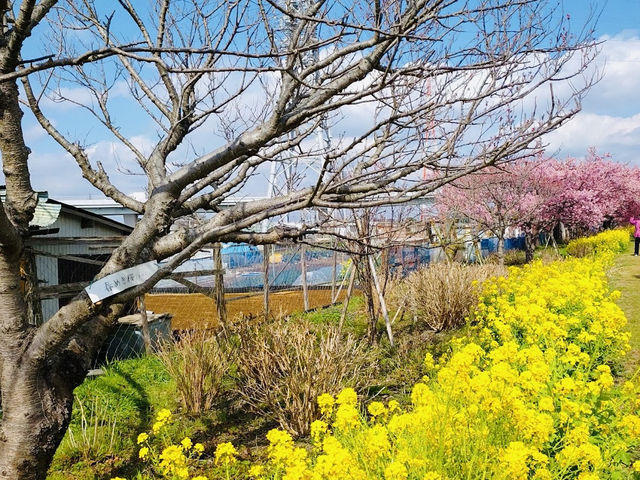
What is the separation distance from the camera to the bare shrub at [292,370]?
504 cm

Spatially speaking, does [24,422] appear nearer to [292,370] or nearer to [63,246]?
[292,370]

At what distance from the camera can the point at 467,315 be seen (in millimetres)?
9305

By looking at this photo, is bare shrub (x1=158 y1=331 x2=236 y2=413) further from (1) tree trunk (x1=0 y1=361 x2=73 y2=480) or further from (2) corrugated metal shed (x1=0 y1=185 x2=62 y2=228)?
(2) corrugated metal shed (x1=0 y1=185 x2=62 y2=228)

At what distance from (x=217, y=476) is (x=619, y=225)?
41.2m

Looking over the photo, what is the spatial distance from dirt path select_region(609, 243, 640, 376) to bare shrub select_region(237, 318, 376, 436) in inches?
102

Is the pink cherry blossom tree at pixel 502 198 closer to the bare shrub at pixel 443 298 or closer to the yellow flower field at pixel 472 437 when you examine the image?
the bare shrub at pixel 443 298

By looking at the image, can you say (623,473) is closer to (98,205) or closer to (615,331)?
(615,331)

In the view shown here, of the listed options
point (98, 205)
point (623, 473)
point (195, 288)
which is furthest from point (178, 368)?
point (98, 205)

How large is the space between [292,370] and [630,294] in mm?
9322

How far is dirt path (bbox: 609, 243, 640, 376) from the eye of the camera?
6.85 m

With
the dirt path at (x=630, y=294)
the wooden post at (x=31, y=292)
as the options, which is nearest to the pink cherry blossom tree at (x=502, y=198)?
the dirt path at (x=630, y=294)

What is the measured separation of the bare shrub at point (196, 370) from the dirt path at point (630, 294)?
402cm

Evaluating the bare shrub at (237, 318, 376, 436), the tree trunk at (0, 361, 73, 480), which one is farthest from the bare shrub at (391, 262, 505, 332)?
the tree trunk at (0, 361, 73, 480)

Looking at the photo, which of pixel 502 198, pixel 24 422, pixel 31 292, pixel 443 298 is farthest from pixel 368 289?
pixel 502 198
